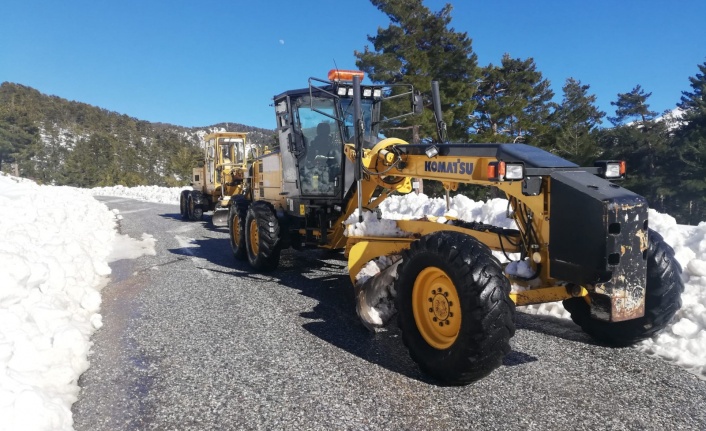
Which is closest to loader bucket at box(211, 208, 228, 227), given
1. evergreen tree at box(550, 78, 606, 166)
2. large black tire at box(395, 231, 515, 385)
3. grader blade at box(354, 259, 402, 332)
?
grader blade at box(354, 259, 402, 332)

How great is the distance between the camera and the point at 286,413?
3236 mm

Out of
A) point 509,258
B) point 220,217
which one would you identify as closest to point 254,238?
point 509,258

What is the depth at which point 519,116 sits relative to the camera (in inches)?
1137

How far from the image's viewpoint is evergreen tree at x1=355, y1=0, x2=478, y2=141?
23.2 metres

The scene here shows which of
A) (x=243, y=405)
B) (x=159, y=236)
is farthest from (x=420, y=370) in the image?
(x=159, y=236)

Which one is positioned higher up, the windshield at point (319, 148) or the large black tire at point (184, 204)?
the windshield at point (319, 148)

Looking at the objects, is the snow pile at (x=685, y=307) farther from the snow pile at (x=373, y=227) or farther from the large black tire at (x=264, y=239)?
the large black tire at (x=264, y=239)

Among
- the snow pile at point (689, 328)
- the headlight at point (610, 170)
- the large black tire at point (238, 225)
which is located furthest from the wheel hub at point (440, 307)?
the large black tire at point (238, 225)

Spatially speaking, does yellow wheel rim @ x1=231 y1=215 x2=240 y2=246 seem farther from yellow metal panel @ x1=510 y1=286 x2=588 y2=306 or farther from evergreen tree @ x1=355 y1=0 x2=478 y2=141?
evergreen tree @ x1=355 y1=0 x2=478 y2=141

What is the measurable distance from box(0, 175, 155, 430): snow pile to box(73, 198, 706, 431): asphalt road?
177mm

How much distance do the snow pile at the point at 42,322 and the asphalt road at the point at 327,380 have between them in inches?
7.0

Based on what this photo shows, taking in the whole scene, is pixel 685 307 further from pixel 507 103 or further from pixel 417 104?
pixel 507 103

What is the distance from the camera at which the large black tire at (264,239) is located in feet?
24.9

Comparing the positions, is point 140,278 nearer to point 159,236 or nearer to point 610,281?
point 159,236
